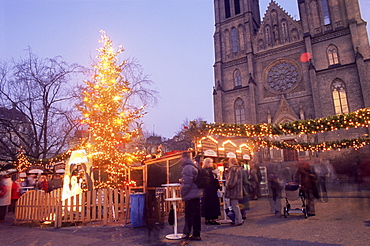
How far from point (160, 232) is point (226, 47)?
32.1 m

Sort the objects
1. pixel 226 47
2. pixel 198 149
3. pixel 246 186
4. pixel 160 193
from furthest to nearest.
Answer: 1. pixel 226 47
2. pixel 198 149
3. pixel 246 186
4. pixel 160 193

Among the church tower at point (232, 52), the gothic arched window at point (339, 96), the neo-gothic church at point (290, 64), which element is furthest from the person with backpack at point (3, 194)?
the gothic arched window at point (339, 96)

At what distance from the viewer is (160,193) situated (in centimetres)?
835

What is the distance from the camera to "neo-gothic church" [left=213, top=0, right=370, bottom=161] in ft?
88.2

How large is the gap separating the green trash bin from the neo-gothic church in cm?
2346

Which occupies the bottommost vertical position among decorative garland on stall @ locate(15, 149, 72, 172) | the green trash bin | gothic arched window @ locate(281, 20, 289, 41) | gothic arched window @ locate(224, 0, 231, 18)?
the green trash bin

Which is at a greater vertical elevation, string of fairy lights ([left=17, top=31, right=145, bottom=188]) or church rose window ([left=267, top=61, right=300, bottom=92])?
church rose window ([left=267, top=61, right=300, bottom=92])

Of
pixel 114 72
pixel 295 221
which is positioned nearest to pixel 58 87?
pixel 114 72

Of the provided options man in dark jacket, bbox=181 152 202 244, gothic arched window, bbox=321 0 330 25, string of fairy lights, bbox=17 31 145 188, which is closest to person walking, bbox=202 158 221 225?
man in dark jacket, bbox=181 152 202 244

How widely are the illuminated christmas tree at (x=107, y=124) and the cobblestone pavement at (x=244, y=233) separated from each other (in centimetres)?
371

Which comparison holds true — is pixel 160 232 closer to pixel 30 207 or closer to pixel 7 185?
pixel 30 207

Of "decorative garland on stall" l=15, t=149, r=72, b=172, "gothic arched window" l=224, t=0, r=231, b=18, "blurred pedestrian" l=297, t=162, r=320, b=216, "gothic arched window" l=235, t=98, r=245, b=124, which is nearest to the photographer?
"blurred pedestrian" l=297, t=162, r=320, b=216

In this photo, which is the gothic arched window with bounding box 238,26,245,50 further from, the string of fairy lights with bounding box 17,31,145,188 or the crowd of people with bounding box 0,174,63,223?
the crowd of people with bounding box 0,174,63,223

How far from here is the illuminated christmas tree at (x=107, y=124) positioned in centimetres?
1157
